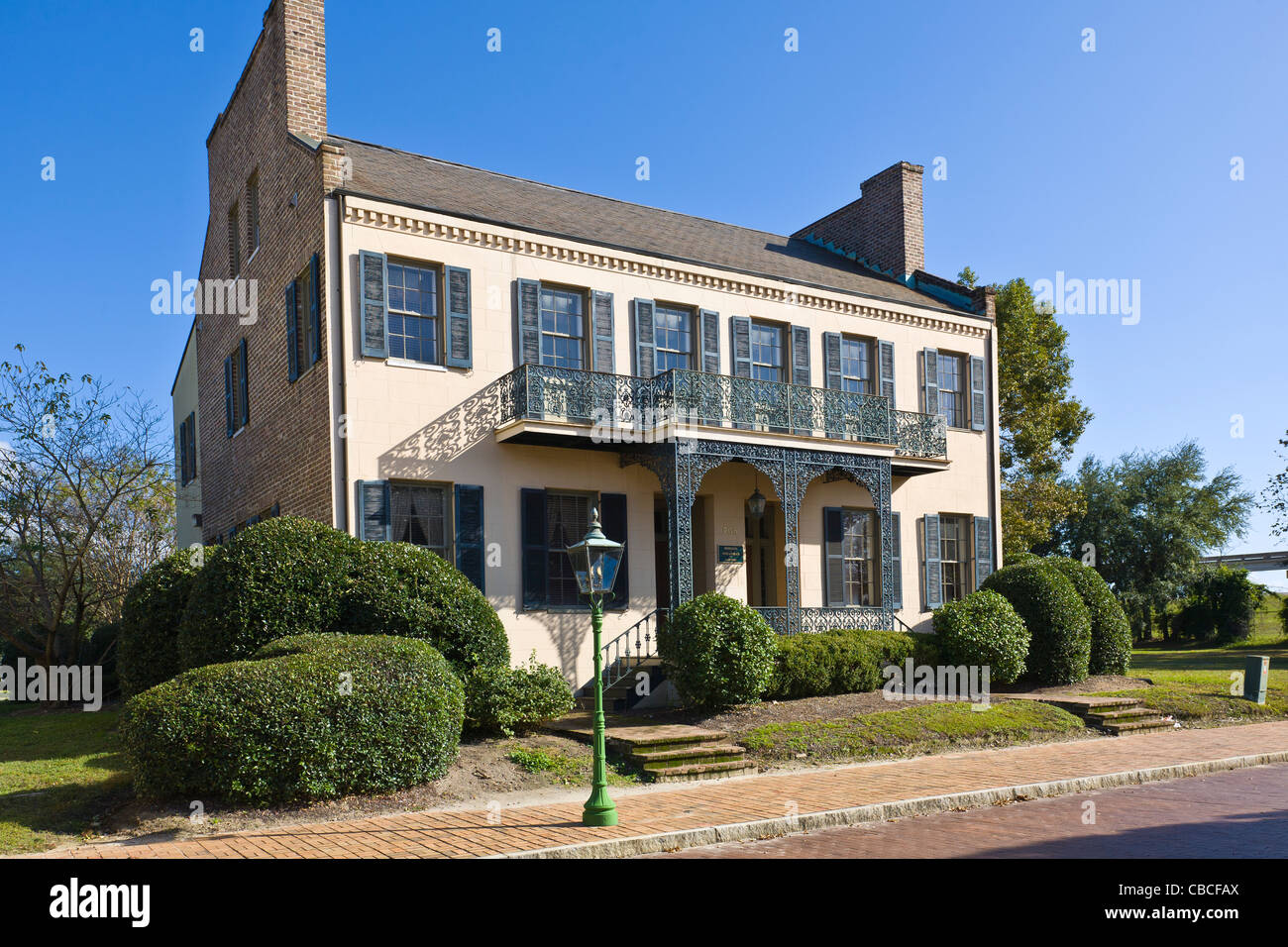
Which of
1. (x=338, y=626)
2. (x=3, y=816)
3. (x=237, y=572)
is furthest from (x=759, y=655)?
(x=3, y=816)

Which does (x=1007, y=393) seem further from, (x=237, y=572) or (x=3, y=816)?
(x=3, y=816)

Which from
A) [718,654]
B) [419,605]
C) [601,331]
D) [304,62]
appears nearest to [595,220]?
[601,331]

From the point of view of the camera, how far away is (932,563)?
69.9 feet

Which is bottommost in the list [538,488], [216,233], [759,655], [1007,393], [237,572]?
[759,655]

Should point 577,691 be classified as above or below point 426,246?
below

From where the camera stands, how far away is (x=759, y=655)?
1438 centimetres

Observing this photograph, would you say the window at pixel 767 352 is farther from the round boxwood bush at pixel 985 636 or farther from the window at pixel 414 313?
the window at pixel 414 313

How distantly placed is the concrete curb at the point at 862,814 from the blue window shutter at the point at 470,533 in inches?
299

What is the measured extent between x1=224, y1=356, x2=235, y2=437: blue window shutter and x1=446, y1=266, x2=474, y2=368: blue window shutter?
7.35 meters

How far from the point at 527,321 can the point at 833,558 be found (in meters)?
7.64

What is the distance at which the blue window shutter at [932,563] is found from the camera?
21.2 m

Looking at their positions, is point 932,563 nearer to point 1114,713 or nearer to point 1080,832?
point 1114,713
